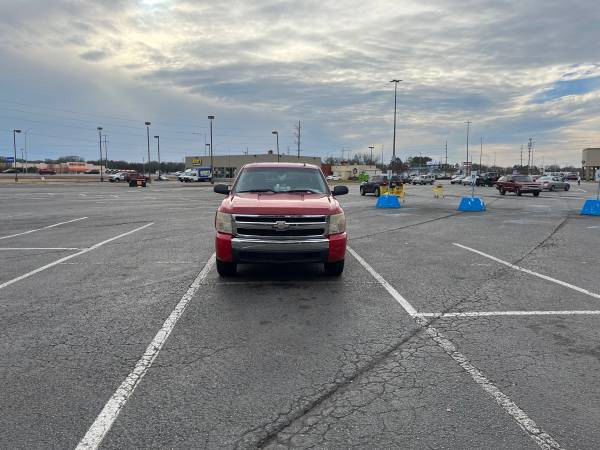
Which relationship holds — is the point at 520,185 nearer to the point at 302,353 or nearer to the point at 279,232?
the point at 279,232

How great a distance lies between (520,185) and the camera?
34.3 metres

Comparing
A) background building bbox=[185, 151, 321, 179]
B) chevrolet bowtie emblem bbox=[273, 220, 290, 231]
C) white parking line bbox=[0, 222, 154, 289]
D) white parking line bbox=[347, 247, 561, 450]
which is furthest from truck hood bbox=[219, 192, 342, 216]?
background building bbox=[185, 151, 321, 179]

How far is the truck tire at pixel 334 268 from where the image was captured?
6.93m

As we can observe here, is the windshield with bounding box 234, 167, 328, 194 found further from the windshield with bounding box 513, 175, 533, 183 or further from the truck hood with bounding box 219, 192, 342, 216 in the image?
the windshield with bounding box 513, 175, 533, 183

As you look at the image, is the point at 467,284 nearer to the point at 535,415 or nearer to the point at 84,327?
the point at 535,415

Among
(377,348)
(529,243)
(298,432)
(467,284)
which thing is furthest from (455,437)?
(529,243)

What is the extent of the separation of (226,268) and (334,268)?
1.64 meters

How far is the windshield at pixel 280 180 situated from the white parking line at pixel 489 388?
276 cm

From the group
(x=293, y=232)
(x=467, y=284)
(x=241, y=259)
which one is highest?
(x=293, y=232)

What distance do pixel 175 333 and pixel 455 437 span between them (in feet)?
9.48

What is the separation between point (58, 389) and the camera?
3.46m

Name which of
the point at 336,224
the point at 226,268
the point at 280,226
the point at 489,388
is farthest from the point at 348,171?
the point at 489,388

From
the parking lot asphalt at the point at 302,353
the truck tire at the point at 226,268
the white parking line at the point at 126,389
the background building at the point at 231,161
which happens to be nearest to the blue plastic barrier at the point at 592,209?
the parking lot asphalt at the point at 302,353

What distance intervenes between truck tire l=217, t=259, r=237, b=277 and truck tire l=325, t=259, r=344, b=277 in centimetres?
141
